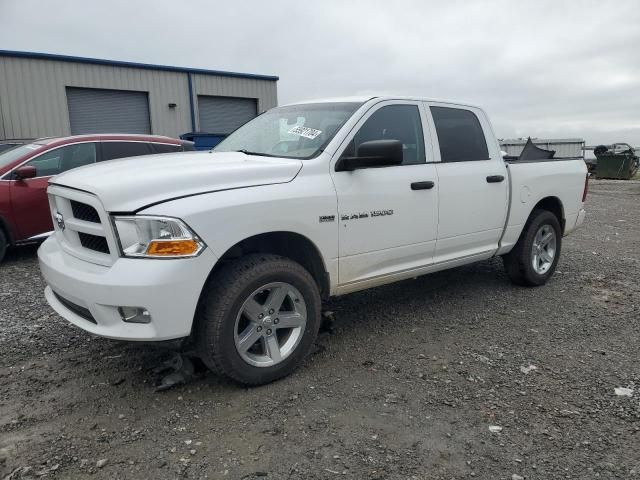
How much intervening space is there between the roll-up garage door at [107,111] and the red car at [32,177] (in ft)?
34.3

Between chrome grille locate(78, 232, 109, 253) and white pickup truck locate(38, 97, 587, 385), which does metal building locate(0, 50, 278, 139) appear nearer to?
white pickup truck locate(38, 97, 587, 385)

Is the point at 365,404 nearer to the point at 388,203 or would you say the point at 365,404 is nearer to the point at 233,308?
the point at 233,308

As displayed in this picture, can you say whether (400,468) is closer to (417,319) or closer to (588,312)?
(417,319)

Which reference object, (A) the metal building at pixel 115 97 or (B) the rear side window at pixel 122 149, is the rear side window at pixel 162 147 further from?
(A) the metal building at pixel 115 97

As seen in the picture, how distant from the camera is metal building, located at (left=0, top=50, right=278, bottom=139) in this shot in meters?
15.3

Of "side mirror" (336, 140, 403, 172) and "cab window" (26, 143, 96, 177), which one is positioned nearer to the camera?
"side mirror" (336, 140, 403, 172)

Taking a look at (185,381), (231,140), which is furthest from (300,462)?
(231,140)

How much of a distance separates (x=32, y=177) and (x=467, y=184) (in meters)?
5.45

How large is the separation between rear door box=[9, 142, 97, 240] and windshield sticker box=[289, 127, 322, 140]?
3.86m

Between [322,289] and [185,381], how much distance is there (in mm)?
1122

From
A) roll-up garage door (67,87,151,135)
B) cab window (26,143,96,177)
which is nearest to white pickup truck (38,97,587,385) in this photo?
cab window (26,143,96,177)

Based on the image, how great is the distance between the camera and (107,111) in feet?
55.8

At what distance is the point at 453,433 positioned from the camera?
280cm

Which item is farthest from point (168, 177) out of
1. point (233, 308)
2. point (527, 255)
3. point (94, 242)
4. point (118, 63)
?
point (118, 63)
